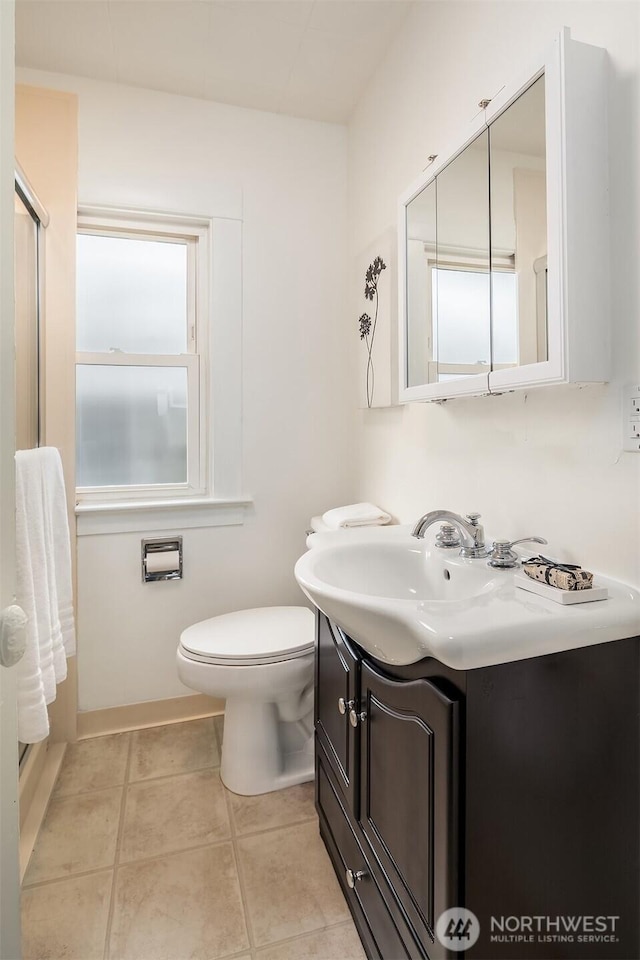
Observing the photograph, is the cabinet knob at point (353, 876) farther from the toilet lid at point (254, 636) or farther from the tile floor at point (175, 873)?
the toilet lid at point (254, 636)

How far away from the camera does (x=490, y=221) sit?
1.10 metres

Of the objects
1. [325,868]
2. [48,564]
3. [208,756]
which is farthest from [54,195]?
[325,868]

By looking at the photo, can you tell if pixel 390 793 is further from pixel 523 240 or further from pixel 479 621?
pixel 523 240

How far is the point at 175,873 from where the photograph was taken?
4.40 feet

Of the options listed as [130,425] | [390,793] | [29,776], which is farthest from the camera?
[130,425]

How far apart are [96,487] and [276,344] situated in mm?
927

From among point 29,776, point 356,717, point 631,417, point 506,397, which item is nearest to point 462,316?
point 506,397

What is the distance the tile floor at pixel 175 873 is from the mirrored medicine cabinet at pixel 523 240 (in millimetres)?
1307

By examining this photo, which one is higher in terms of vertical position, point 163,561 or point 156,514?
point 156,514

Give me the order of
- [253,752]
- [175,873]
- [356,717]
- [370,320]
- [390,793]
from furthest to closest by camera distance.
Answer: [370,320] < [253,752] < [175,873] < [356,717] < [390,793]

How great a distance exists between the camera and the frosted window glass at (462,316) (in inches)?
44.9

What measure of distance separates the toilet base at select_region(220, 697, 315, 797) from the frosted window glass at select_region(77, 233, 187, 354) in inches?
55.3

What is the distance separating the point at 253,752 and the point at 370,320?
158 cm

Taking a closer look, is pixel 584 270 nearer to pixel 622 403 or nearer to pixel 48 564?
pixel 622 403
